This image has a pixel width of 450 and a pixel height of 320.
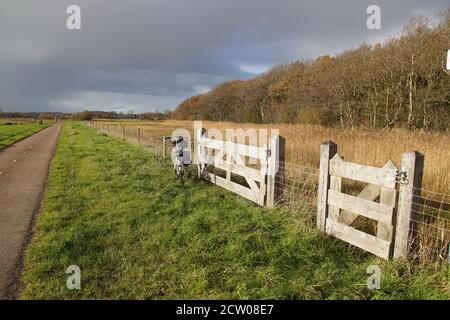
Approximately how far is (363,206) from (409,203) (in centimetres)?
76

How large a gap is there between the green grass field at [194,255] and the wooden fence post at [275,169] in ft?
1.30

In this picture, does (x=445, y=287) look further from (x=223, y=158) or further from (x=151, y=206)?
(x=223, y=158)

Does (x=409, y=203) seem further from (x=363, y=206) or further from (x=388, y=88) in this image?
(x=388, y=88)

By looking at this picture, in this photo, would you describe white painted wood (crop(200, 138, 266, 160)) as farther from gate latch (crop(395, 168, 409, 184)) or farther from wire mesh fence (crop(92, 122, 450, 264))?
gate latch (crop(395, 168, 409, 184))

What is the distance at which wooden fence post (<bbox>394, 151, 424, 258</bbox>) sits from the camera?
397cm

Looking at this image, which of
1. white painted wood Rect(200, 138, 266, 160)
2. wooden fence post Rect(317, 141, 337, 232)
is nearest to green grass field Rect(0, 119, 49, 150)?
white painted wood Rect(200, 138, 266, 160)

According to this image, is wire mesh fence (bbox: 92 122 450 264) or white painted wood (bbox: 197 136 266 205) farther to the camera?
white painted wood (bbox: 197 136 266 205)

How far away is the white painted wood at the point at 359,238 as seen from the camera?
4.37 metres

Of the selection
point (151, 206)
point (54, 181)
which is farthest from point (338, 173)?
point (54, 181)

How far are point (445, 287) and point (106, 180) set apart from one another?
8404mm

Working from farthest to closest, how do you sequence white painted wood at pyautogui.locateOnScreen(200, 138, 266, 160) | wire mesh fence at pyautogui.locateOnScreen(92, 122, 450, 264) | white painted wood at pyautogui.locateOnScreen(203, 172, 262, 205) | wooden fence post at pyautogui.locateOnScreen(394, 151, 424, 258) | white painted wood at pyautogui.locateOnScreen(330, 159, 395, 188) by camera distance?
white painted wood at pyautogui.locateOnScreen(203, 172, 262, 205) → white painted wood at pyautogui.locateOnScreen(200, 138, 266, 160) → white painted wood at pyautogui.locateOnScreen(330, 159, 395, 188) → wire mesh fence at pyautogui.locateOnScreen(92, 122, 450, 264) → wooden fence post at pyautogui.locateOnScreen(394, 151, 424, 258)

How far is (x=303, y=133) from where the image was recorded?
15305mm

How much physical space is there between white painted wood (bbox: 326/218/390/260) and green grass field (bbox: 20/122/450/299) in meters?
0.14

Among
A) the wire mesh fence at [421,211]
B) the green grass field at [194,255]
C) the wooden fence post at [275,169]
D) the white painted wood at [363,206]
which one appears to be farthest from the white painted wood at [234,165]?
the white painted wood at [363,206]
